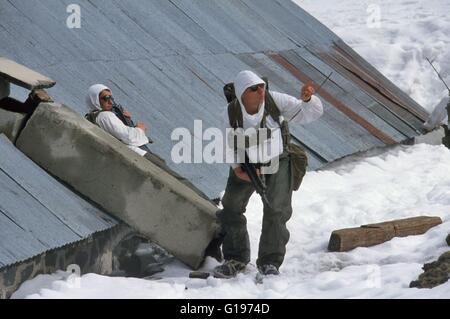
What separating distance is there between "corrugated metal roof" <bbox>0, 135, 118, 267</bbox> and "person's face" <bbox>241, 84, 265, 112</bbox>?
1531 mm

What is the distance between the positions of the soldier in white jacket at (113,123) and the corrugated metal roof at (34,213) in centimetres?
81

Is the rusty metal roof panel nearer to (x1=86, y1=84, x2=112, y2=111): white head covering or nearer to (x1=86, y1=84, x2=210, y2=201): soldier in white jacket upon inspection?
(x1=86, y1=84, x2=210, y2=201): soldier in white jacket

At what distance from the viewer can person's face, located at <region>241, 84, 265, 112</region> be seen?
28.0ft

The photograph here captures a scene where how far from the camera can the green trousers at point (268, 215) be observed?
867 cm

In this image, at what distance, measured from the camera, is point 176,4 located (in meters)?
A: 15.0

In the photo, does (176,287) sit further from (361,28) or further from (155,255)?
(361,28)

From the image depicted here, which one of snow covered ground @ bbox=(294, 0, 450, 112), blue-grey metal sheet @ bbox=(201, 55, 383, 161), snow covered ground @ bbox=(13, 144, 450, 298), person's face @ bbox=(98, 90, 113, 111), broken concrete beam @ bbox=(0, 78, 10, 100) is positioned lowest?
snow covered ground @ bbox=(13, 144, 450, 298)

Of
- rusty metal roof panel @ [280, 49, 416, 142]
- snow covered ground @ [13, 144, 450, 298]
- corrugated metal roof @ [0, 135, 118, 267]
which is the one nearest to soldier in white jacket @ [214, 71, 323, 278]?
snow covered ground @ [13, 144, 450, 298]

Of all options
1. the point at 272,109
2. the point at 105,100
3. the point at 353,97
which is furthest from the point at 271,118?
the point at 353,97

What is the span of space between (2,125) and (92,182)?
96cm

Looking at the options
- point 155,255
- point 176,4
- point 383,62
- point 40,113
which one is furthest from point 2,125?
point 383,62

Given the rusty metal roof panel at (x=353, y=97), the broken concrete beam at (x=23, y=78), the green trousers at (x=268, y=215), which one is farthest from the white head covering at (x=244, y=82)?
the rusty metal roof panel at (x=353, y=97)

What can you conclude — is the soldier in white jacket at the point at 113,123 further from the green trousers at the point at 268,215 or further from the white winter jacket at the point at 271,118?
the white winter jacket at the point at 271,118
